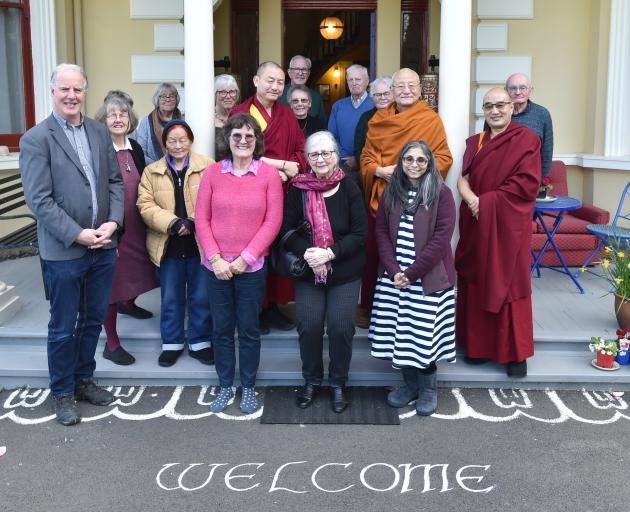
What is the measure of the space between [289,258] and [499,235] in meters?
1.34

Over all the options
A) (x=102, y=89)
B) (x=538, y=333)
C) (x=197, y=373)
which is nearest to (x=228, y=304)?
(x=197, y=373)

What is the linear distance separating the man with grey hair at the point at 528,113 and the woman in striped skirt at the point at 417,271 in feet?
5.55

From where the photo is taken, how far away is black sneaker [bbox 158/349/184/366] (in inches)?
190

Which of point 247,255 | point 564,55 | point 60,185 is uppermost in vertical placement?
point 564,55

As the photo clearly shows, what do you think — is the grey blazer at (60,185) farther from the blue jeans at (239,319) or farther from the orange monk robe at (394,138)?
the orange monk robe at (394,138)

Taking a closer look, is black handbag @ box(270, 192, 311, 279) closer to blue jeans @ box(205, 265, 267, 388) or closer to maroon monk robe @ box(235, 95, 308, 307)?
blue jeans @ box(205, 265, 267, 388)

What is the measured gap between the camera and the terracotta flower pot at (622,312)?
5.13m

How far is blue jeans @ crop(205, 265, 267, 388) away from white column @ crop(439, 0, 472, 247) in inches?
65.4

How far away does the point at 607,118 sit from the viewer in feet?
25.2

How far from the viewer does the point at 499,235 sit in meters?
4.57

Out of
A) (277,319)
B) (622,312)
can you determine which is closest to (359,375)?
(277,319)

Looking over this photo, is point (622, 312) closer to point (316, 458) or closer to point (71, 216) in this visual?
point (316, 458)

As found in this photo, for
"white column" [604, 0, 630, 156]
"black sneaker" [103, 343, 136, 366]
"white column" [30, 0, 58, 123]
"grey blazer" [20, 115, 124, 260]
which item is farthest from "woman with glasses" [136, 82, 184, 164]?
"white column" [604, 0, 630, 156]

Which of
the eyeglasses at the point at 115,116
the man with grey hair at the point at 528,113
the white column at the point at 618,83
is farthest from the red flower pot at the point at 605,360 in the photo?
the white column at the point at 618,83
